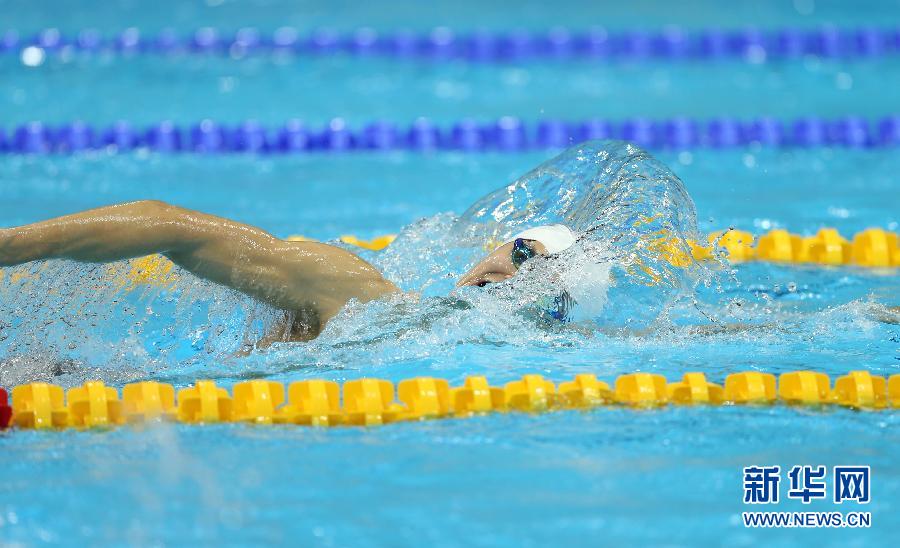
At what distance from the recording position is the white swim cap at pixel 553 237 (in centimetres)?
298

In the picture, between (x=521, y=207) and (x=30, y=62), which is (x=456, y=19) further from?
(x=521, y=207)

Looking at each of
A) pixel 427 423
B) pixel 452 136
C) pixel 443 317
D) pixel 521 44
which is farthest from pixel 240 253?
pixel 521 44

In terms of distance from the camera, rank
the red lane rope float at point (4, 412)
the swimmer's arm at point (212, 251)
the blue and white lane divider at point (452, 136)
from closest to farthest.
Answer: the red lane rope float at point (4, 412)
the swimmer's arm at point (212, 251)
the blue and white lane divider at point (452, 136)

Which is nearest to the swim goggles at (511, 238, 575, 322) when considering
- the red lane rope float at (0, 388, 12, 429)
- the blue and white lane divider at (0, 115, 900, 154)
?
the red lane rope float at (0, 388, 12, 429)

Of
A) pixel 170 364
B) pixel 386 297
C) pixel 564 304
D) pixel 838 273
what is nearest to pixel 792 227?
pixel 838 273

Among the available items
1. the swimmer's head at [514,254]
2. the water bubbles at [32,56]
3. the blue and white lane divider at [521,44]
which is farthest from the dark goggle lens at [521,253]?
the water bubbles at [32,56]

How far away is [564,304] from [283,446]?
888 millimetres

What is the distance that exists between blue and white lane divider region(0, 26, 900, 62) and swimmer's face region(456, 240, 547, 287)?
17.3 ft

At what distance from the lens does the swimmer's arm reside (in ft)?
8.77

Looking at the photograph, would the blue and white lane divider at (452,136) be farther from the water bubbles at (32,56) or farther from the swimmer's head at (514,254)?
the swimmer's head at (514,254)

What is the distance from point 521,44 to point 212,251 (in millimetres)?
5728

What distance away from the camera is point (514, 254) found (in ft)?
9.75

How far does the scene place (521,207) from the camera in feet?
12.4

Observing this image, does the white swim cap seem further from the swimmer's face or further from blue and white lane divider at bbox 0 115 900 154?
blue and white lane divider at bbox 0 115 900 154
